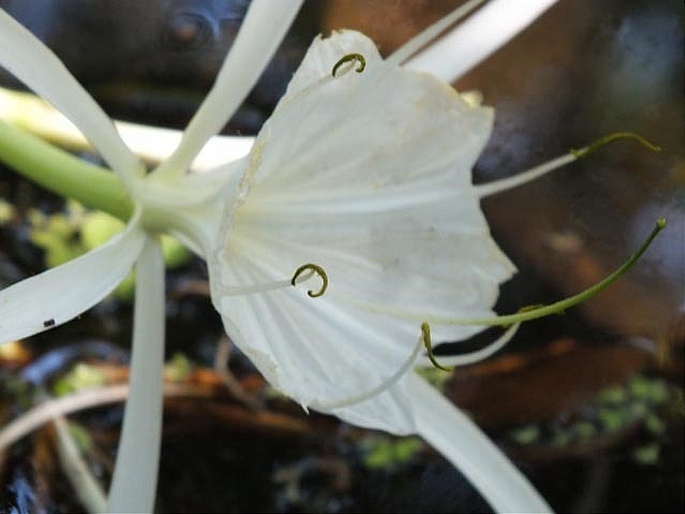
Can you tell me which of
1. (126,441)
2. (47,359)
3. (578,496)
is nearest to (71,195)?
(126,441)

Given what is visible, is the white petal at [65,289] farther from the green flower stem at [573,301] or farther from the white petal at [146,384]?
the green flower stem at [573,301]

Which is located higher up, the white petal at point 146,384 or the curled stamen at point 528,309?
the white petal at point 146,384

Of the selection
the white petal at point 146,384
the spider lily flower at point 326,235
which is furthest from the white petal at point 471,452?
the white petal at point 146,384

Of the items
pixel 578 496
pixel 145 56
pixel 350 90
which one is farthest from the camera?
pixel 145 56

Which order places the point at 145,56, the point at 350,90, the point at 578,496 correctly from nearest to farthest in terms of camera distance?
the point at 350,90, the point at 578,496, the point at 145,56

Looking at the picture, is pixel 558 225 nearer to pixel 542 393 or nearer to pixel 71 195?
pixel 542 393

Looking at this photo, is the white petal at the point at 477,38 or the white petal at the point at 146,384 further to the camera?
the white petal at the point at 477,38

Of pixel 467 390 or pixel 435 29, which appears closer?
pixel 435 29

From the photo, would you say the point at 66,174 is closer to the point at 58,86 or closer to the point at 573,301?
the point at 58,86
